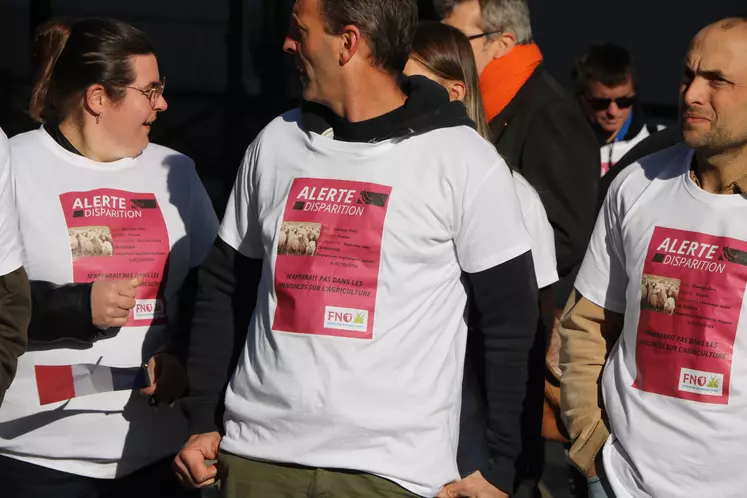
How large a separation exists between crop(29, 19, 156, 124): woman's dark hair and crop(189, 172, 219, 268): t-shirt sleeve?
36 cm

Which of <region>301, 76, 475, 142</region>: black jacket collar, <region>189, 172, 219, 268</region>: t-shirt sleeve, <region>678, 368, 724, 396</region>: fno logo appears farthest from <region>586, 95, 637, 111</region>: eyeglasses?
<region>678, 368, 724, 396</region>: fno logo

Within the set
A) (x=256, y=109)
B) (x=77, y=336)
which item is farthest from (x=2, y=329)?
(x=256, y=109)

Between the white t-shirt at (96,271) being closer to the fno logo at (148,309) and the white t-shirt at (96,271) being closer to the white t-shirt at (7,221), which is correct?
the fno logo at (148,309)

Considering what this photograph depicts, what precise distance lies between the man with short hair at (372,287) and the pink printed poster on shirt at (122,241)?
0.56 meters

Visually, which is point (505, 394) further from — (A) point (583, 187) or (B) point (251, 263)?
(A) point (583, 187)

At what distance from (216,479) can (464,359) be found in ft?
2.12

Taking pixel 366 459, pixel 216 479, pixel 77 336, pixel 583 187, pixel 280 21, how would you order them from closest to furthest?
1. pixel 366 459
2. pixel 216 479
3. pixel 77 336
4. pixel 583 187
5. pixel 280 21

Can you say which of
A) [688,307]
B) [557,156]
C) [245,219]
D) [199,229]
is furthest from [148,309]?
[688,307]

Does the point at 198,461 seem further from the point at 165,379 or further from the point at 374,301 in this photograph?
the point at 374,301

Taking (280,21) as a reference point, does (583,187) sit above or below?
below

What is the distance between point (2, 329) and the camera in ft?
8.44

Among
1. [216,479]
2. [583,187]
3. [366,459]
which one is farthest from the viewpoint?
[583,187]

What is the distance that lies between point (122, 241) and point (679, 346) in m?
1.49

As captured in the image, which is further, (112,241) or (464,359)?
(112,241)
